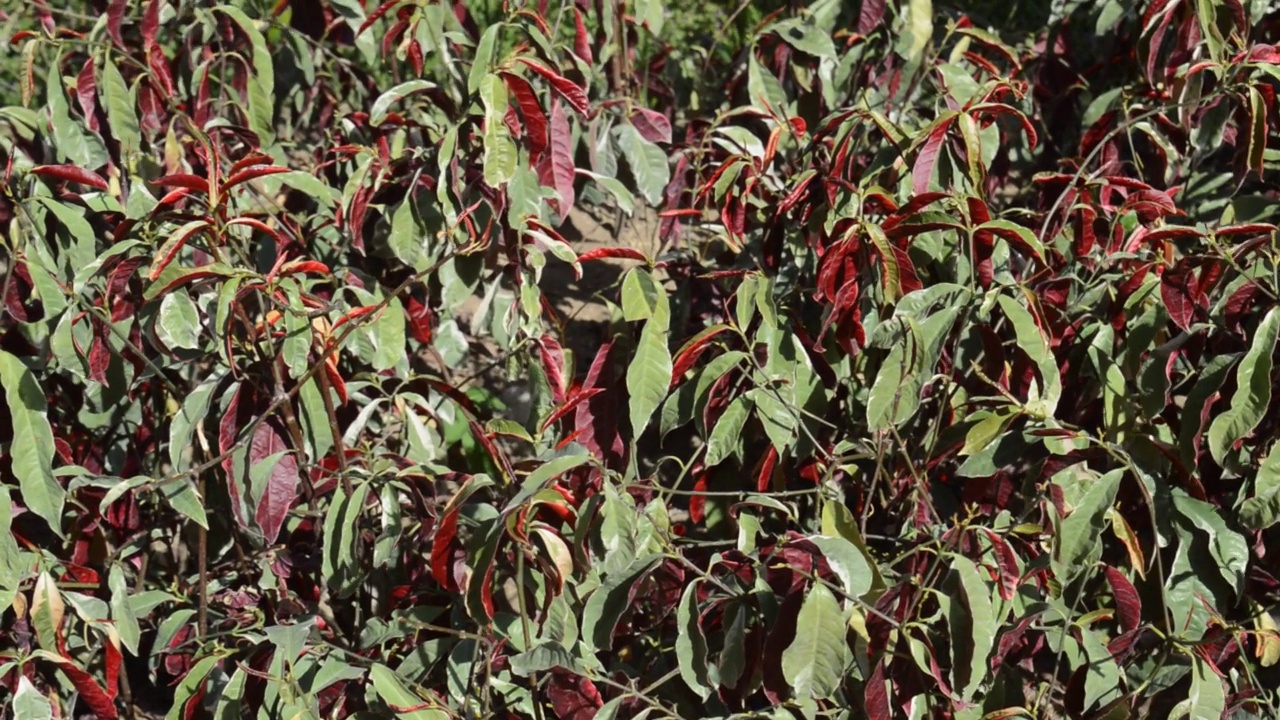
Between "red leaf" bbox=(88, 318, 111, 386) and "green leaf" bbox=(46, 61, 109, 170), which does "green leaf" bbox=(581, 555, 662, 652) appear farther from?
"green leaf" bbox=(46, 61, 109, 170)

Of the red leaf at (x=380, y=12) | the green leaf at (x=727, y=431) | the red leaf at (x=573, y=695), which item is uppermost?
the red leaf at (x=380, y=12)

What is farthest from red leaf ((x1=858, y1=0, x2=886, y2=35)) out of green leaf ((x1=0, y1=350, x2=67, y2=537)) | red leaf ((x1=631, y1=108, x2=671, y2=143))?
green leaf ((x1=0, y1=350, x2=67, y2=537))

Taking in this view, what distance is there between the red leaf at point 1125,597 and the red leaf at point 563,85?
1.06 m

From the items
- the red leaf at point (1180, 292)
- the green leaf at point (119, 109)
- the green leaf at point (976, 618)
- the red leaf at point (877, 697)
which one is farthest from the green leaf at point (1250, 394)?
the green leaf at point (119, 109)

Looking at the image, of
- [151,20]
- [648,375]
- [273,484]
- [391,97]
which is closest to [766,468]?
[648,375]

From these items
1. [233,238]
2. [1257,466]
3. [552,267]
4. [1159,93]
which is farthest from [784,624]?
[552,267]

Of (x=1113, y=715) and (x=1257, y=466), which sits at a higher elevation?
(x=1257, y=466)

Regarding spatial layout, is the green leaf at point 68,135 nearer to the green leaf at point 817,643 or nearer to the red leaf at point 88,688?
the red leaf at point 88,688

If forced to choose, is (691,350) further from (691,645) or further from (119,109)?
(119,109)

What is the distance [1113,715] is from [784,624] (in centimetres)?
56

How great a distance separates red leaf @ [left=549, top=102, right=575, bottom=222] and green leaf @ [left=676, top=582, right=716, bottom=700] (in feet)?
2.53

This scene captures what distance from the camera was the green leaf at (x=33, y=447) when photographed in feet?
6.01

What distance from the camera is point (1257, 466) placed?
6.64 feet

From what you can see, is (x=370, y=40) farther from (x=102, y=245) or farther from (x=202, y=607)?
(x=202, y=607)
